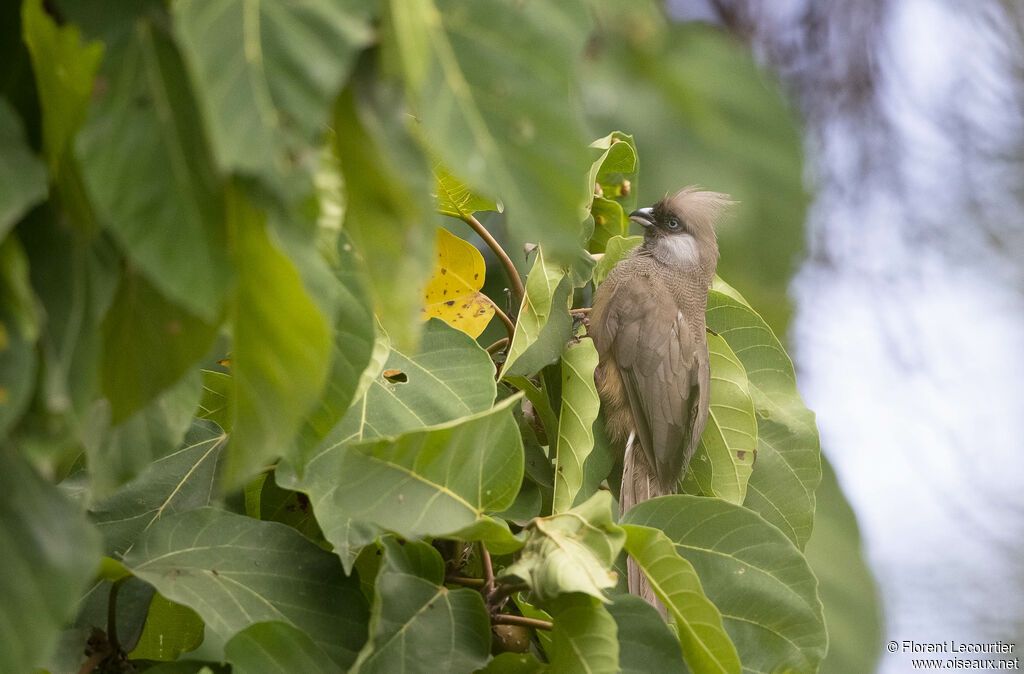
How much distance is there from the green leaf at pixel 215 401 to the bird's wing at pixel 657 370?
4.18 feet

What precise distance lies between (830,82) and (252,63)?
369 cm

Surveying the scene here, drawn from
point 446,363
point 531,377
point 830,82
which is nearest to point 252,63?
point 446,363

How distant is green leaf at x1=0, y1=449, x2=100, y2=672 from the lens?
2.46 ft

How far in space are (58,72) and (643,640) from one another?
1.07 meters

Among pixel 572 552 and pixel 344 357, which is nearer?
pixel 344 357

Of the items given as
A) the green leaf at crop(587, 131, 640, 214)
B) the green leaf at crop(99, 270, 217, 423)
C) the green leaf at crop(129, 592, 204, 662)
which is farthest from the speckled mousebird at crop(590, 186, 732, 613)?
the green leaf at crop(99, 270, 217, 423)

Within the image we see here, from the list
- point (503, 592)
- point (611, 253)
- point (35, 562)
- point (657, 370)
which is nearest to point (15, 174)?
point (35, 562)

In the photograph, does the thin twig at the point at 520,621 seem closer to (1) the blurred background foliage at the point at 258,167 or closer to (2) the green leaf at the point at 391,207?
(1) the blurred background foliage at the point at 258,167

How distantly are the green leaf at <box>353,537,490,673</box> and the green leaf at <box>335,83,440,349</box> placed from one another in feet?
2.25

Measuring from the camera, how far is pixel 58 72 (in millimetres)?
726

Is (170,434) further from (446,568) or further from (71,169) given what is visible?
(446,568)

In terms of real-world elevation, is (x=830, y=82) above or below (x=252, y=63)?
below

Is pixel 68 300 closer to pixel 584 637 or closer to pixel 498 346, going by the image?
pixel 584 637

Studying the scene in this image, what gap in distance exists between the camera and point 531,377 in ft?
5.64
